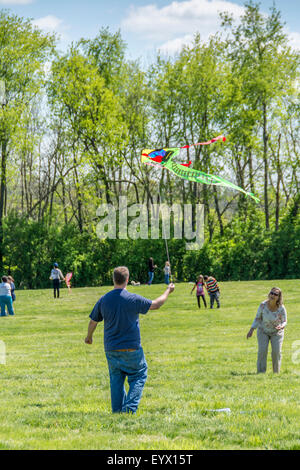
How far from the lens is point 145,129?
44688 mm

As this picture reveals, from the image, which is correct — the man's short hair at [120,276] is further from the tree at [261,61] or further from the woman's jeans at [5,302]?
the tree at [261,61]

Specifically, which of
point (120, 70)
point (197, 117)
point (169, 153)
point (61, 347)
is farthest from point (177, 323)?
point (120, 70)

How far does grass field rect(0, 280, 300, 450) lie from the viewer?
19.7ft

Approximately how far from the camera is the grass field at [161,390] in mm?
5990

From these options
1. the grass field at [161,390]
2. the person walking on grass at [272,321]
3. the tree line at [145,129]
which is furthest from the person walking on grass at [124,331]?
the tree line at [145,129]

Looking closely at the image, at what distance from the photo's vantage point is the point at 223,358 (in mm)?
13359

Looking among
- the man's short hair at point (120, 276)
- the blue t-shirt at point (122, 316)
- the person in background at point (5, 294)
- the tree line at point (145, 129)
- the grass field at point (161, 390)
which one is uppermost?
the tree line at point (145, 129)

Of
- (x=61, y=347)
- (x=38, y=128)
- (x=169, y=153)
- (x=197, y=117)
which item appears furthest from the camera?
(x=38, y=128)

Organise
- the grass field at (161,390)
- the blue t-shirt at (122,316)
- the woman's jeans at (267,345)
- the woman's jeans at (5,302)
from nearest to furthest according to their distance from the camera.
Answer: the grass field at (161,390), the blue t-shirt at (122,316), the woman's jeans at (267,345), the woman's jeans at (5,302)

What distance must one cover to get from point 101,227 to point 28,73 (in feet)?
41.6

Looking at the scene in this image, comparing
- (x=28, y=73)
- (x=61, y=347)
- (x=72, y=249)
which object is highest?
(x=28, y=73)

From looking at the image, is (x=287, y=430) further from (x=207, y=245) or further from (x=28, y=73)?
(x=28, y=73)

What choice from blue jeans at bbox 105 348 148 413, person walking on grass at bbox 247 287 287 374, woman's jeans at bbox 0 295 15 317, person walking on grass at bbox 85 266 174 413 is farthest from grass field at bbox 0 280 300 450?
woman's jeans at bbox 0 295 15 317

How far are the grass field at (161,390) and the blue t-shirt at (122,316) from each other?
91cm
